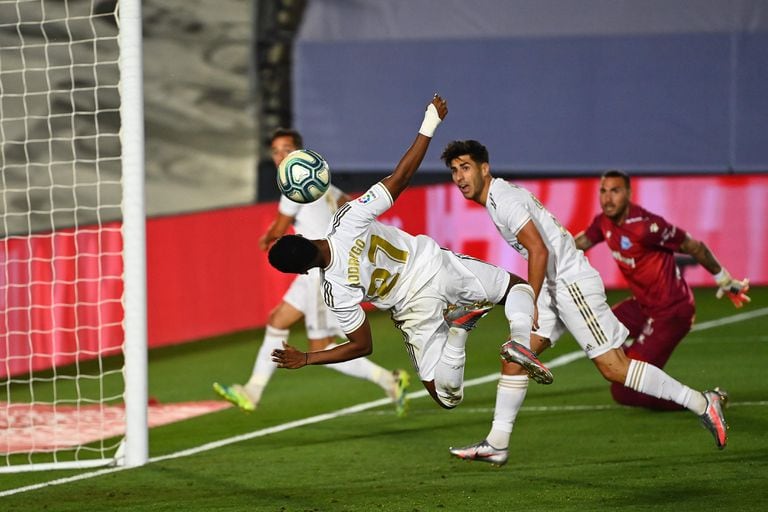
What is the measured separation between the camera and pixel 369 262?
6730mm

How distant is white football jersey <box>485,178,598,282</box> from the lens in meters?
7.38

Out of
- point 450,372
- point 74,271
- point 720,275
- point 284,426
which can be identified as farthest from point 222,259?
point 450,372

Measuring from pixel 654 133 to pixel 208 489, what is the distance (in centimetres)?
1309

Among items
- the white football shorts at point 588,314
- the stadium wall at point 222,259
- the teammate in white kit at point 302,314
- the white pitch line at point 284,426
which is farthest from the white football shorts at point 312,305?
the white football shorts at point 588,314

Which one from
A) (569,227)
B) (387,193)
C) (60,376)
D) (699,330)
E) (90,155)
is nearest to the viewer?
(387,193)

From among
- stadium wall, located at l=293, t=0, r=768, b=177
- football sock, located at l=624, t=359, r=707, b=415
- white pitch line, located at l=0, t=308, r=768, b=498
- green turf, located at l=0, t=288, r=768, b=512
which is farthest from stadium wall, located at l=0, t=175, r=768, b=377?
football sock, located at l=624, t=359, r=707, b=415

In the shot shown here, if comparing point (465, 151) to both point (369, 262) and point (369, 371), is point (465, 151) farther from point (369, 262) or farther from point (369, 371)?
point (369, 371)

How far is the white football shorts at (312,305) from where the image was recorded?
9.59 m

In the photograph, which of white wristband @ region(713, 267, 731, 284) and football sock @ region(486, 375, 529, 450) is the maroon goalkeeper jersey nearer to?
white wristband @ region(713, 267, 731, 284)

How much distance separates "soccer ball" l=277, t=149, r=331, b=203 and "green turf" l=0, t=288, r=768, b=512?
1621 mm

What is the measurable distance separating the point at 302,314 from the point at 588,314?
8.78 feet

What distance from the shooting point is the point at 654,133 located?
19.2m

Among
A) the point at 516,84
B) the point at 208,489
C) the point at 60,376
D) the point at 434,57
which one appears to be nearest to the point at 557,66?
the point at 516,84

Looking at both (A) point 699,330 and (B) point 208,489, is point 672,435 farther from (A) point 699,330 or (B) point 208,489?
(A) point 699,330
